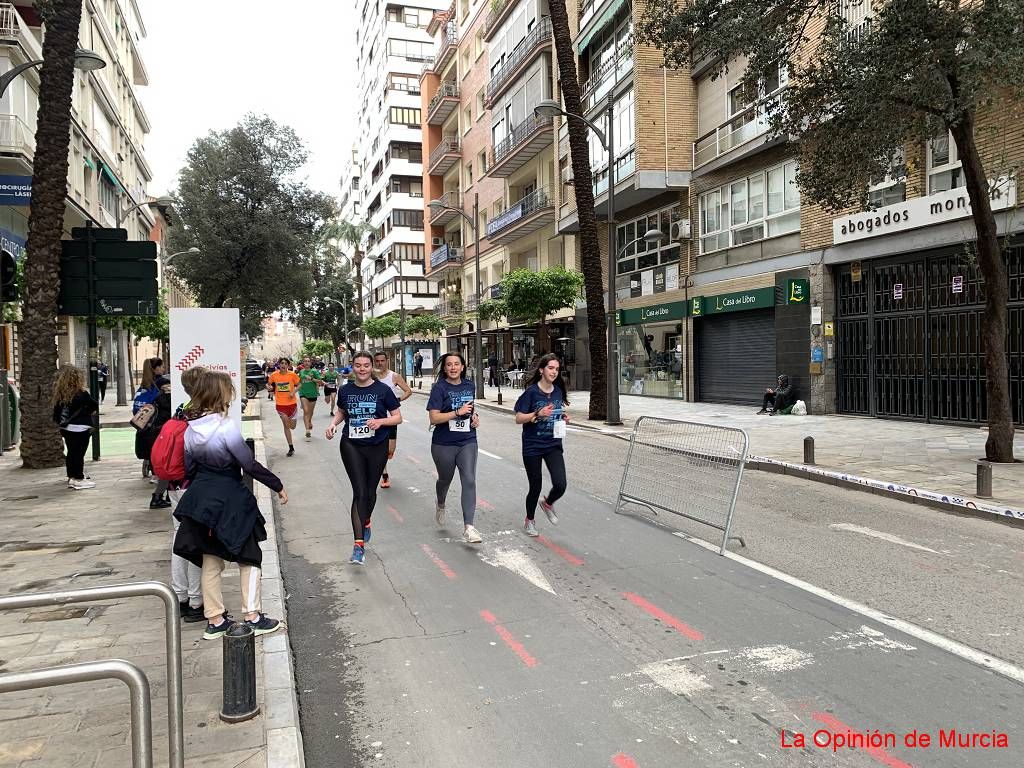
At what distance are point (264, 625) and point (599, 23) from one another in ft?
89.9

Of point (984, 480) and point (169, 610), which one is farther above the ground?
point (169, 610)

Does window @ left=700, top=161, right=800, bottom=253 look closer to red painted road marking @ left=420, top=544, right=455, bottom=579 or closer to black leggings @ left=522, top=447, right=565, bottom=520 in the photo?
black leggings @ left=522, top=447, right=565, bottom=520

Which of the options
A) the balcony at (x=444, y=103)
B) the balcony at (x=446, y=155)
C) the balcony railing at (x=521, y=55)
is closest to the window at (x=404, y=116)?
the balcony at (x=444, y=103)

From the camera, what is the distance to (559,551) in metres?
Answer: 6.55

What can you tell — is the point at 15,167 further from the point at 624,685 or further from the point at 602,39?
the point at 624,685

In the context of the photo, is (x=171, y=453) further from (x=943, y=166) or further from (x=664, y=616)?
(x=943, y=166)

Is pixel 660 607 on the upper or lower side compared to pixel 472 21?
lower

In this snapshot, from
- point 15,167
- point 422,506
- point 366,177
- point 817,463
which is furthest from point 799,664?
point 366,177

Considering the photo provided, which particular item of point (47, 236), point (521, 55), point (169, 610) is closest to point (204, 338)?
point (47, 236)

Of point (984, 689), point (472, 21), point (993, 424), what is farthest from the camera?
point (472, 21)

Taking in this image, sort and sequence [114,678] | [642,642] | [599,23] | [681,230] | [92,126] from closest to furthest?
[114,678] → [642,642] → [681,230] → [599,23] → [92,126]

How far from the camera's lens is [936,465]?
36.2 ft

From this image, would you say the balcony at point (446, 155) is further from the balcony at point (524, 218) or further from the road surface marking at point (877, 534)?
the road surface marking at point (877, 534)

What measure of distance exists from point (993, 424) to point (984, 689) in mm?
8459
